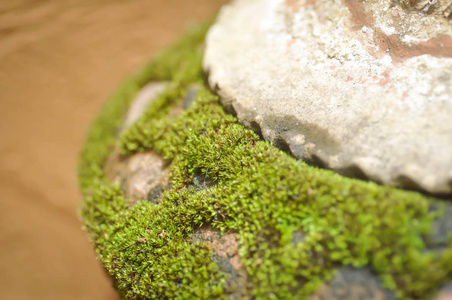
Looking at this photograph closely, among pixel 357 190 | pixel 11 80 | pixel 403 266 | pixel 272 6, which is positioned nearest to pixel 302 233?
pixel 357 190

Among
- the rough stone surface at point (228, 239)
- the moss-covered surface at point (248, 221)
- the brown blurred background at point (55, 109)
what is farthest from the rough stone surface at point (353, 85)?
the brown blurred background at point (55, 109)

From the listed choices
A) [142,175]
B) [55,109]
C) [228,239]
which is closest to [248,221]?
[228,239]

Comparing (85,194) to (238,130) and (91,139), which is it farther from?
(238,130)

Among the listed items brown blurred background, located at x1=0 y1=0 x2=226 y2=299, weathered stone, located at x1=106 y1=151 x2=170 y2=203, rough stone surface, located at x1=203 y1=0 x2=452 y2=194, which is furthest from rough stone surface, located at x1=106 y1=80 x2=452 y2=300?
brown blurred background, located at x1=0 y1=0 x2=226 y2=299

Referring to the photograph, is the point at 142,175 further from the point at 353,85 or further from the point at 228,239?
the point at 353,85

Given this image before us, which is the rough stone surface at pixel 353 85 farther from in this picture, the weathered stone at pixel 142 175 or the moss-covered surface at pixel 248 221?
the weathered stone at pixel 142 175

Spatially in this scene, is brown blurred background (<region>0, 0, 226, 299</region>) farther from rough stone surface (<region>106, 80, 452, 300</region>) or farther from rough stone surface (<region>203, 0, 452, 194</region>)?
rough stone surface (<region>203, 0, 452, 194</region>)
